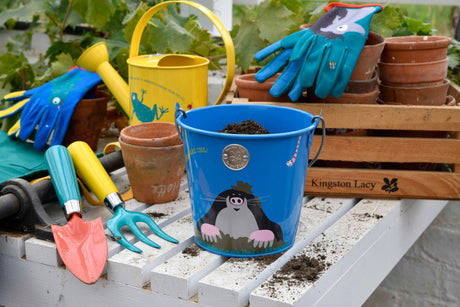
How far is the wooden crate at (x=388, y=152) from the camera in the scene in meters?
1.31

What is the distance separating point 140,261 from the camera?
1.05m

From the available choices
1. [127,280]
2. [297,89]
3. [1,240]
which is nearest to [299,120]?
[297,89]

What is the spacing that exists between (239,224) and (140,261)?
204 millimetres

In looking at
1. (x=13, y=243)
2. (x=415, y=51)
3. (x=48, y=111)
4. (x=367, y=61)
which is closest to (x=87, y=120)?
(x=48, y=111)

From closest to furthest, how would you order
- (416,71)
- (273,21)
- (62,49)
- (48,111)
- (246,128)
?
1. (246,128)
2. (416,71)
3. (48,111)
4. (273,21)
5. (62,49)

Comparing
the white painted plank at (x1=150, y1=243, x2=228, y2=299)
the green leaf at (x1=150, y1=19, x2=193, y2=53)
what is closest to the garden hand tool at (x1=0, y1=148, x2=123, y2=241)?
the white painted plank at (x1=150, y1=243, x2=228, y2=299)

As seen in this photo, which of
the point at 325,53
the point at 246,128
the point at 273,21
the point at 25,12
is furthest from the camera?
the point at 25,12

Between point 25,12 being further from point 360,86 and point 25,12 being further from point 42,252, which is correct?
point 360,86

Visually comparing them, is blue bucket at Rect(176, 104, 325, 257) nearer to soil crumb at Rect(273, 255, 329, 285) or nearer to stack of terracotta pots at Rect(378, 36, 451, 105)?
soil crumb at Rect(273, 255, 329, 285)

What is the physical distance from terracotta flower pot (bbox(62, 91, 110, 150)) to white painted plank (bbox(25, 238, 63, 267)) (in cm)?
59

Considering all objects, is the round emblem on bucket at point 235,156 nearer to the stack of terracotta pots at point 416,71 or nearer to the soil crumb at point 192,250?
the soil crumb at point 192,250

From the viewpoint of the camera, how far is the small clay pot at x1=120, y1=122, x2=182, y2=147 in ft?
4.28

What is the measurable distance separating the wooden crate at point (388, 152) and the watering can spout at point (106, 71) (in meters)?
0.45

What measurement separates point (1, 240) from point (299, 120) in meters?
0.70
